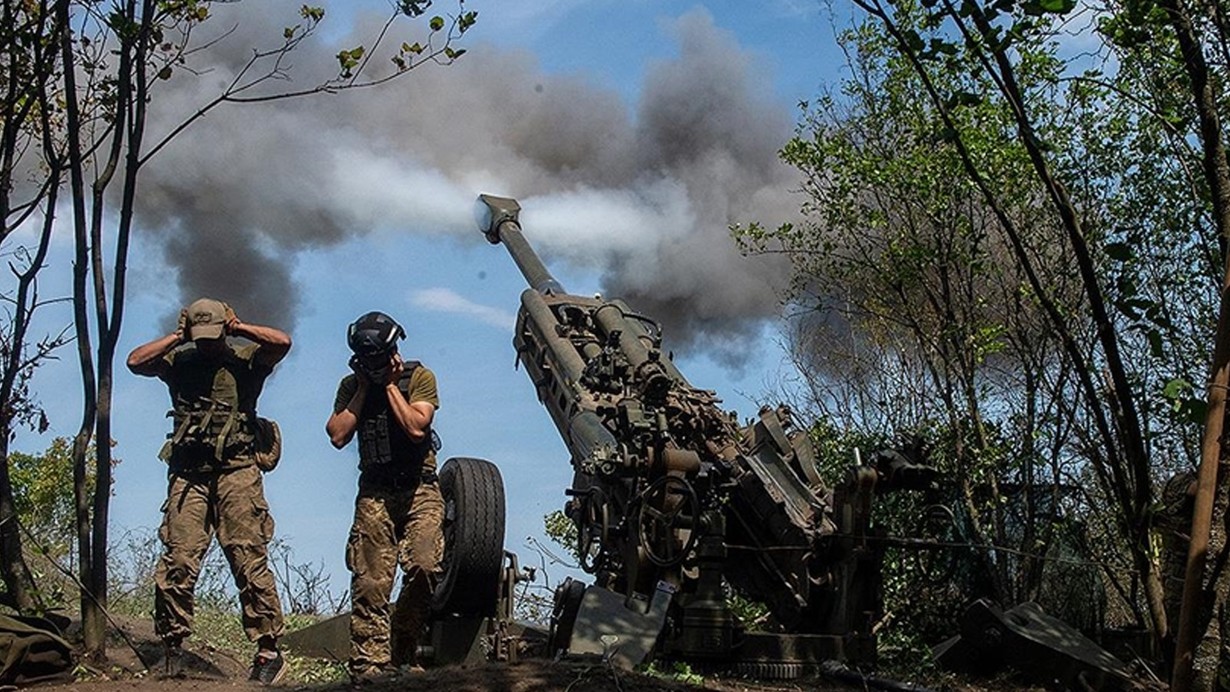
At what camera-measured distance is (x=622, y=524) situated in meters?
7.67

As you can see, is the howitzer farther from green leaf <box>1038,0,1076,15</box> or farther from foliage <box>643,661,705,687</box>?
green leaf <box>1038,0,1076,15</box>

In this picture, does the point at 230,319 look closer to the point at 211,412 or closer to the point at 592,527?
the point at 211,412

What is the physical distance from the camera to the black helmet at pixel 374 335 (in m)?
6.91

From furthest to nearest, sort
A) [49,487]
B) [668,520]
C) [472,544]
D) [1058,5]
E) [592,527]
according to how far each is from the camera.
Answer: [49,487] < [592,527] < [472,544] < [668,520] < [1058,5]

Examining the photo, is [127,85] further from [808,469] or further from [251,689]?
[808,469]

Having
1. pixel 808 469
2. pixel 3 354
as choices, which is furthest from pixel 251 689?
pixel 808 469

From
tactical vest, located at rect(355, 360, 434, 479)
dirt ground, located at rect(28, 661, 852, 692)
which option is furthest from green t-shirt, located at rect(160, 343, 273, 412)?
dirt ground, located at rect(28, 661, 852, 692)

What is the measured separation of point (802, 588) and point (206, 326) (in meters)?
3.39

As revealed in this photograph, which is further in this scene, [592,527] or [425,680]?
[592,527]

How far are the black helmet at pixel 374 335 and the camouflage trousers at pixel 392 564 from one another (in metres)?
0.71

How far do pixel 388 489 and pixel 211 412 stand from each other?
3.09 feet

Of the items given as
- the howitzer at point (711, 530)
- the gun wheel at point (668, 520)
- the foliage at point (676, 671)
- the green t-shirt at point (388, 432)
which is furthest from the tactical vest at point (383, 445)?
the foliage at point (676, 671)

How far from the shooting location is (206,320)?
22.5 feet

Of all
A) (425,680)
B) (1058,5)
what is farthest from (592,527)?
(1058,5)
